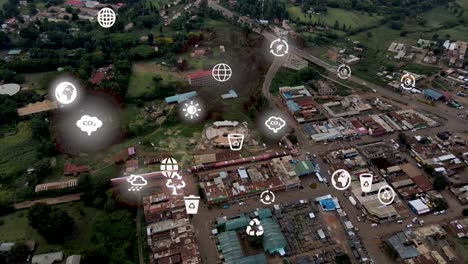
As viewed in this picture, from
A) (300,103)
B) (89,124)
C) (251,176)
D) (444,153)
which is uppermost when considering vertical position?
(89,124)

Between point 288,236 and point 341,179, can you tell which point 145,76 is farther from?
point 288,236

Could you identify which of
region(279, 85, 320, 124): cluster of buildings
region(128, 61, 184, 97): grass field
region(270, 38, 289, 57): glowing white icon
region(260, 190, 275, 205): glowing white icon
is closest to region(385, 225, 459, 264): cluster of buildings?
region(260, 190, 275, 205): glowing white icon

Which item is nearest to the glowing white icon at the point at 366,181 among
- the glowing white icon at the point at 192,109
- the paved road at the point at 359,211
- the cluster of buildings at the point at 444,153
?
the paved road at the point at 359,211

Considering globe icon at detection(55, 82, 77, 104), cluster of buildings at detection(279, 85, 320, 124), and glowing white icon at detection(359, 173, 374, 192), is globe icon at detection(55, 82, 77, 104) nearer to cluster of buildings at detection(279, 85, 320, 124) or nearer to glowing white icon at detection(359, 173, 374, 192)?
cluster of buildings at detection(279, 85, 320, 124)

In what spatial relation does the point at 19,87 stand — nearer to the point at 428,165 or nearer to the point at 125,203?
the point at 125,203

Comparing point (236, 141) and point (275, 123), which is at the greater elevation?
point (275, 123)

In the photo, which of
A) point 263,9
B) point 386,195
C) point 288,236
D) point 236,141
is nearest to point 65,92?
point 236,141
